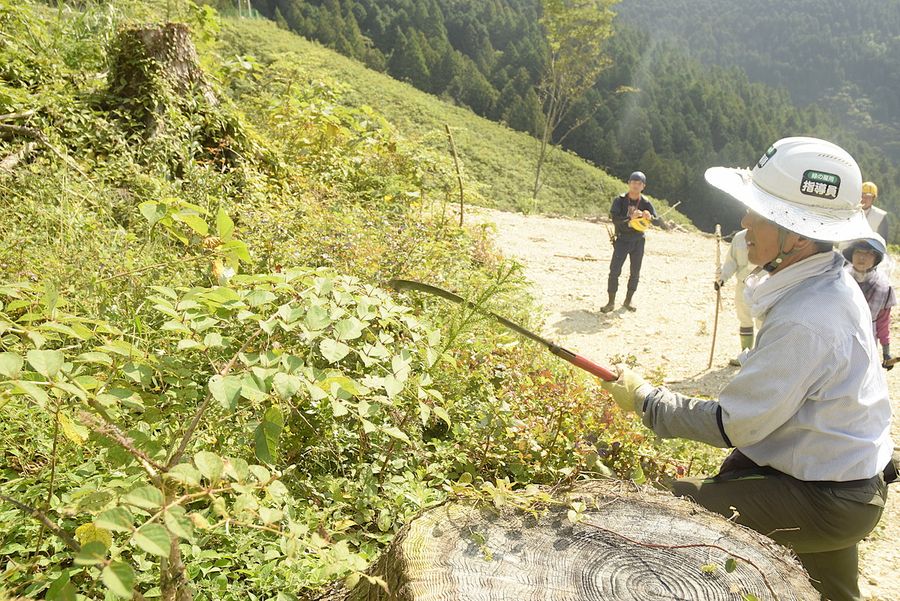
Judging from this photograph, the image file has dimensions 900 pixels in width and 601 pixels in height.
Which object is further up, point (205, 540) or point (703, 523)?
point (703, 523)

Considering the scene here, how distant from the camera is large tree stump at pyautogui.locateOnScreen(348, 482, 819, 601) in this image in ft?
5.11

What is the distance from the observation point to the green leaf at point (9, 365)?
1148 millimetres

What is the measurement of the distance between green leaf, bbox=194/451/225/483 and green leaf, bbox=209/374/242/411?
0.13 metres

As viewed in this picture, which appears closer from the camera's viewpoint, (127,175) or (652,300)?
(127,175)

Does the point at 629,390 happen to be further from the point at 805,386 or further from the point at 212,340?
the point at 212,340

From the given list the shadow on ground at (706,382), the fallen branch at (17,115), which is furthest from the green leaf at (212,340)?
the shadow on ground at (706,382)

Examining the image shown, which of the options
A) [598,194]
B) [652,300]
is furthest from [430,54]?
[652,300]

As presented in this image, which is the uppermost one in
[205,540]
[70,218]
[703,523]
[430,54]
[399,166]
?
[430,54]

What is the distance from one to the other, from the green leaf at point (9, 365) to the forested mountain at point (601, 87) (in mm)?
49029

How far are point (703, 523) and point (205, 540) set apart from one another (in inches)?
63.8

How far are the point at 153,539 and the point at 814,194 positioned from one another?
7.80 ft

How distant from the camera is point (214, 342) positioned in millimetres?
1550

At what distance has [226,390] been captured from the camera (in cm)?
135

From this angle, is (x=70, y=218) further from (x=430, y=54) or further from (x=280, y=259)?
(x=430, y=54)
